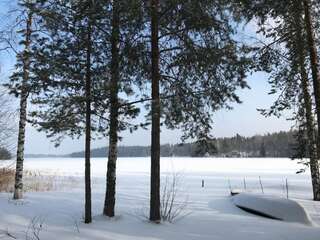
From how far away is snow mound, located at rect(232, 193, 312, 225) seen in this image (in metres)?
12.7

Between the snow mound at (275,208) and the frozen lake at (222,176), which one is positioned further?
the frozen lake at (222,176)

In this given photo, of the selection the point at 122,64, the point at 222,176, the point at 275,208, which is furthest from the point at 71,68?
the point at 222,176

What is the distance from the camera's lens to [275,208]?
13.4 meters

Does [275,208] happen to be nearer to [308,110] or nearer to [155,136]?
[308,110]

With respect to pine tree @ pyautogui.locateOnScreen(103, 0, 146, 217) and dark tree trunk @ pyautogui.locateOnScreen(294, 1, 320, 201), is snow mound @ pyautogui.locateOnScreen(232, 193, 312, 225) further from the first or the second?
pine tree @ pyautogui.locateOnScreen(103, 0, 146, 217)

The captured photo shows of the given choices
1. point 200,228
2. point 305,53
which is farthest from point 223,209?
point 305,53

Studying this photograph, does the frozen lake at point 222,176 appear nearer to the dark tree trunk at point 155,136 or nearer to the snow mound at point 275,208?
the snow mound at point 275,208

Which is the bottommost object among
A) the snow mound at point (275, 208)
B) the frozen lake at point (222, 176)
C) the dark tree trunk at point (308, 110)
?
the snow mound at point (275, 208)

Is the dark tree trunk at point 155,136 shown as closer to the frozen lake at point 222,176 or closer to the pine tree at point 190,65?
the pine tree at point 190,65

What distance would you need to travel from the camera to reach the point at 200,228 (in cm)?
1118

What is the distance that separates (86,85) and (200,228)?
15.8ft

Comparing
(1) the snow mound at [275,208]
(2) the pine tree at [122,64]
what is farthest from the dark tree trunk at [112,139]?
(1) the snow mound at [275,208]

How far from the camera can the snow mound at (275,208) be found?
41.5 ft

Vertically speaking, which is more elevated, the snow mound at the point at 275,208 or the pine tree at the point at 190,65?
the pine tree at the point at 190,65
